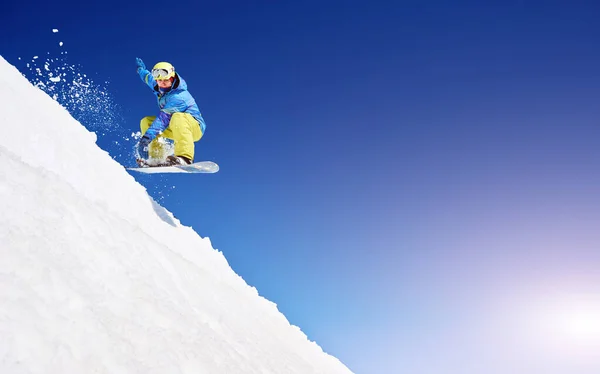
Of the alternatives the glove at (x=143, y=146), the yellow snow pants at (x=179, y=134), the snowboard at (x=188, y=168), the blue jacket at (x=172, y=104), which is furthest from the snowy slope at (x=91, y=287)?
the blue jacket at (x=172, y=104)

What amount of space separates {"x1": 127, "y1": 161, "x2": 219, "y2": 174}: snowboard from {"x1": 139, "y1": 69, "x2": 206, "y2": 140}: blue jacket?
1153 millimetres

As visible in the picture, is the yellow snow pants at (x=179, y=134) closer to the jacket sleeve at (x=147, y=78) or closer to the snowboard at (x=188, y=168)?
the snowboard at (x=188, y=168)

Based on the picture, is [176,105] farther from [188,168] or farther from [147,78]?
[188,168]

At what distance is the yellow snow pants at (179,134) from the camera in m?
9.77

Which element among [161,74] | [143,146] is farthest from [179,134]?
[161,74]

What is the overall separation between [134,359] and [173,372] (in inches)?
13.0

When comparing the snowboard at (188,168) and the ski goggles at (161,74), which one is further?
the ski goggles at (161,74)

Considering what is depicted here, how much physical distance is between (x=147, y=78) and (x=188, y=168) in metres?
2.87

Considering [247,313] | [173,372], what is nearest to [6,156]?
[173,372]

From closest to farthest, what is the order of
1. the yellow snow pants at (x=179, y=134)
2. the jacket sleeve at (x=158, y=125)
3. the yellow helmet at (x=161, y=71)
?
the yellow snow pants at (x=179, y=134), the yellow helmet at (x=161, y=71), the jacket sleeve at (x=158, y=125)

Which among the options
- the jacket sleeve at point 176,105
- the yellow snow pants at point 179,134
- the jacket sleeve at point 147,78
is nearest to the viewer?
the yellow snow pants at point 179,134

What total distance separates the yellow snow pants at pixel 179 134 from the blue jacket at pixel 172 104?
147 mm

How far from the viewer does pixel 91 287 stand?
11.3 ft

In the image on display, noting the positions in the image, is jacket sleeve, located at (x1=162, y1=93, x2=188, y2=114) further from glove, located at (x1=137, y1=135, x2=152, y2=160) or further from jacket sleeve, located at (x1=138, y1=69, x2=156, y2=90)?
glove, located at (x1=137, y1=135, x2=152, y2=160)
